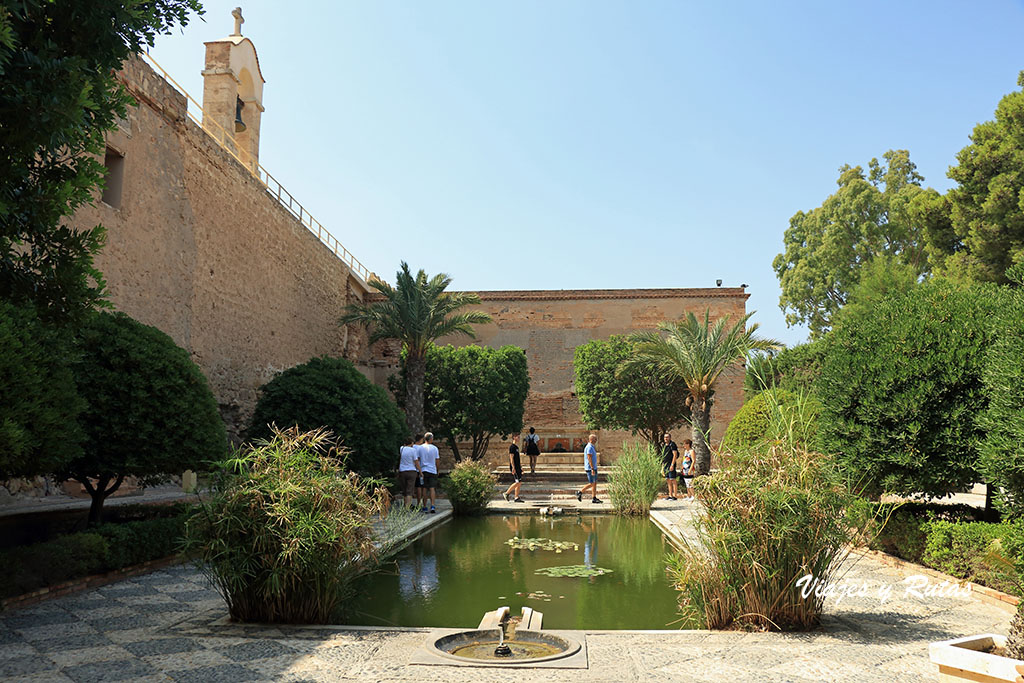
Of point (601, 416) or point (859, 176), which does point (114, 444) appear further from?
point (859, 176)

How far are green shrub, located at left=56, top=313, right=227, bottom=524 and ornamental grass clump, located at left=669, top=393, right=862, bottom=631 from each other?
522 centimetres

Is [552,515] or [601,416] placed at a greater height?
[601,416]

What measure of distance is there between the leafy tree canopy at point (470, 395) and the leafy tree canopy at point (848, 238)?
1245 centimetres

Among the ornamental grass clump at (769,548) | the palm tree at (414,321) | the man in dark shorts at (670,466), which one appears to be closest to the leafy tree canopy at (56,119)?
the ornamental grass clump at (769,548)

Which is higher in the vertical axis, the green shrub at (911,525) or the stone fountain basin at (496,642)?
the green shrub at (911,525)

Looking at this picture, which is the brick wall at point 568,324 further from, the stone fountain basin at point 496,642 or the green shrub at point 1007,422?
the stone fountain basin at point 496,642

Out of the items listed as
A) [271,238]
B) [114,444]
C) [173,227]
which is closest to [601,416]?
[271,238]

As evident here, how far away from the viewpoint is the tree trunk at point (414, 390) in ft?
63.5

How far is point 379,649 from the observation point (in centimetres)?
441

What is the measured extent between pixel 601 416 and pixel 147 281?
14475 mm

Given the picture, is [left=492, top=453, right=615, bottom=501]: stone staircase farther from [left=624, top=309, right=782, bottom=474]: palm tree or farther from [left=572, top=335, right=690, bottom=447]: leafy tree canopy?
[left=624, top=309, right=782, bottom=474]: palm tree

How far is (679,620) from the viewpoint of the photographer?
5238 mm

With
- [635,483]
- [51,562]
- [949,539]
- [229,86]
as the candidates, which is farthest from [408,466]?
[229,86]

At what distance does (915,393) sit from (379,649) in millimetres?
5514
